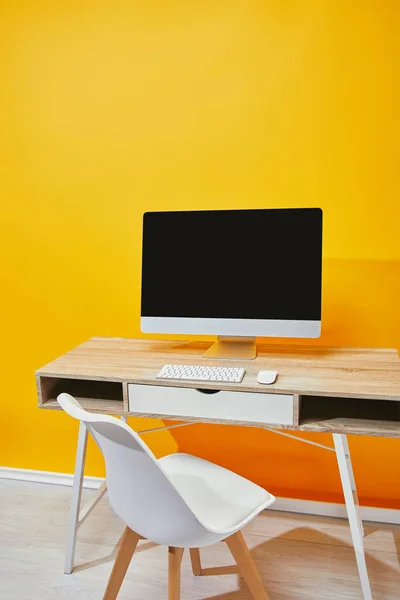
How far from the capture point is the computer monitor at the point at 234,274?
170 centimetres

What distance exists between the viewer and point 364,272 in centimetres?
197

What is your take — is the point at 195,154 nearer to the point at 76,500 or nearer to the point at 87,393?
the point at 87,393

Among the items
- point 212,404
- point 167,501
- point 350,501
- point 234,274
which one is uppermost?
point 234,274

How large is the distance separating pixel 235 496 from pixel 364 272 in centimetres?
97

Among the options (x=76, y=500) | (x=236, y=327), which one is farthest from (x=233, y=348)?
(x=76, y=500)

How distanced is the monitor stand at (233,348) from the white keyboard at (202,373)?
0.13m

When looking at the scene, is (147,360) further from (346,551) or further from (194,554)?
(346,551)

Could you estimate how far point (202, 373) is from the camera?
156 cm

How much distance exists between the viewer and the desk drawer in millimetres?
1481

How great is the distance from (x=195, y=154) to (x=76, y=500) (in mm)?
1339

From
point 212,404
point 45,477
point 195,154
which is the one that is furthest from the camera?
point 45,477

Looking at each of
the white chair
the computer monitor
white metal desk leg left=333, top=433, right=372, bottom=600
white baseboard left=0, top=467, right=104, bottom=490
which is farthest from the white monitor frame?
white baseboard left=0, top=467, right=104, bottom=490

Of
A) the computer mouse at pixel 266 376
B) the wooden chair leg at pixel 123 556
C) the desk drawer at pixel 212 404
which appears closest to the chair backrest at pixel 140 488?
the wooden chair leg at pixel 123 556

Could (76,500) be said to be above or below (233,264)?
below
